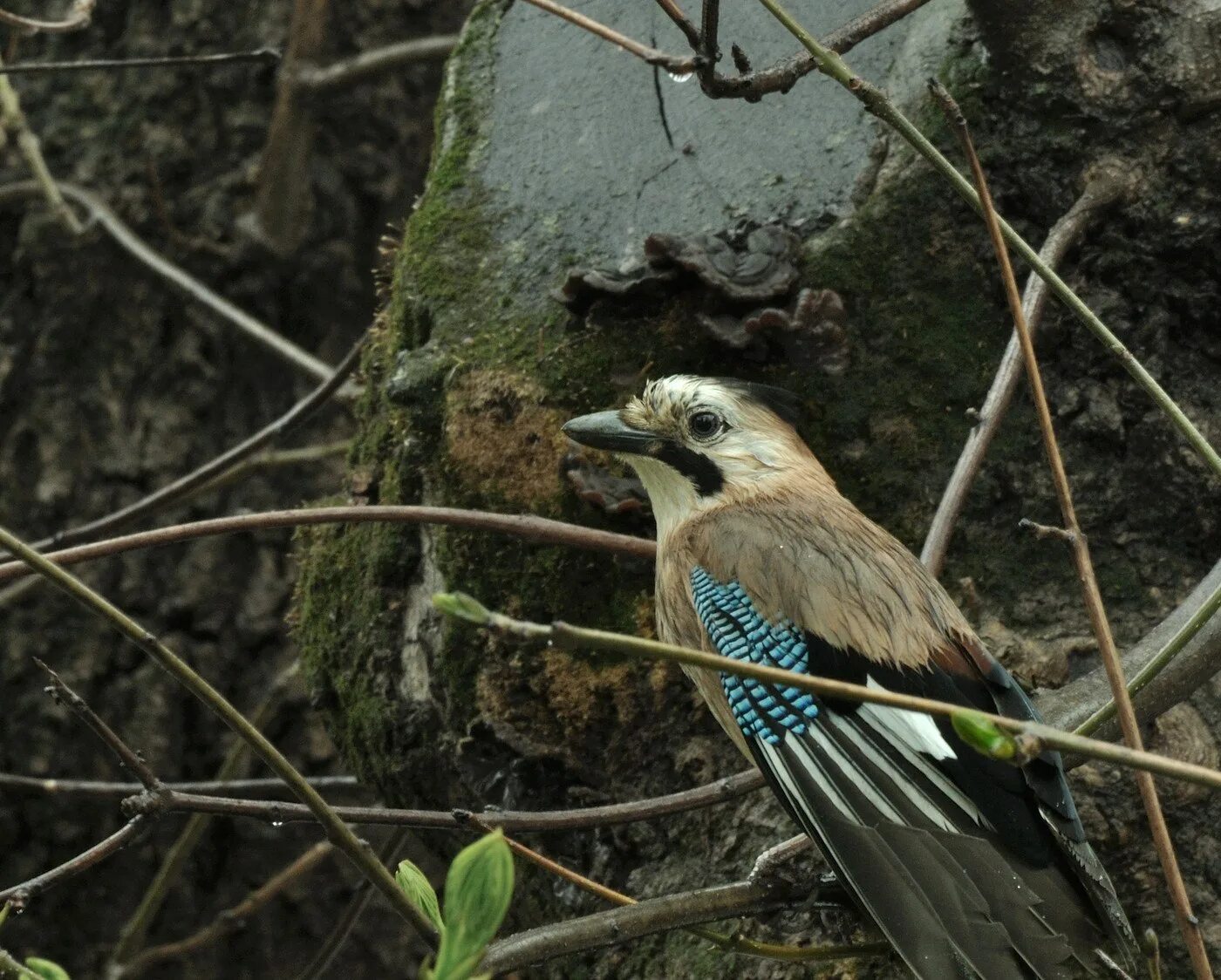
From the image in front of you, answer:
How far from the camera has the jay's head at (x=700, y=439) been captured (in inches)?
117

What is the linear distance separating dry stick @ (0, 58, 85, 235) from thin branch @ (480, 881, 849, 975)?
3.45m

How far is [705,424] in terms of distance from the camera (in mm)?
3121

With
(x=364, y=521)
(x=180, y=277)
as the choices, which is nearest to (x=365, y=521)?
Result: (x=364, y=521)

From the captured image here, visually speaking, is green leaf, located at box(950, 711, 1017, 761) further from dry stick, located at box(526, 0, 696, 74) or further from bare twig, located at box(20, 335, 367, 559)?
bare twig, located at box(20, 335, 367, 559)

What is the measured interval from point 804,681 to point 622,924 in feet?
2.72

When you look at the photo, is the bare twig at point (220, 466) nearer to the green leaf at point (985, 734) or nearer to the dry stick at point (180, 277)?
the dry stick at point (180, 277)

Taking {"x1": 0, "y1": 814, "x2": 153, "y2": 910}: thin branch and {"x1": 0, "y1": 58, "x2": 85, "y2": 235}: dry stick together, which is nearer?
→ {"x1": 0, "y1": 814, "x2": 153, "y2": 910}: thin branch

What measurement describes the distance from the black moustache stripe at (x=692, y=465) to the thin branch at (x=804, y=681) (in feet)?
5.33

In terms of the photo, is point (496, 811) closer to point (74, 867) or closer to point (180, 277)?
point (74, 867)

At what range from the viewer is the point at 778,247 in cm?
299

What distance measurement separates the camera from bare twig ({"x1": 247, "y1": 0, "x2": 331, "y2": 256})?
202 inches

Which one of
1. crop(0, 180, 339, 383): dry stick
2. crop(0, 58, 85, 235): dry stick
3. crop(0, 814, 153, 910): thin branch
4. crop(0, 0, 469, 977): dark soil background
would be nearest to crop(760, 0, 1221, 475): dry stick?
crop(0, 814, 153, 910): thin branch

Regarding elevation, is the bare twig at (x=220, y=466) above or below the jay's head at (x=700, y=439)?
below

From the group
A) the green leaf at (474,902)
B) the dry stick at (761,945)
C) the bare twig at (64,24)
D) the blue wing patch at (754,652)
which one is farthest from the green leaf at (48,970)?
the bare twig at (64,24)
